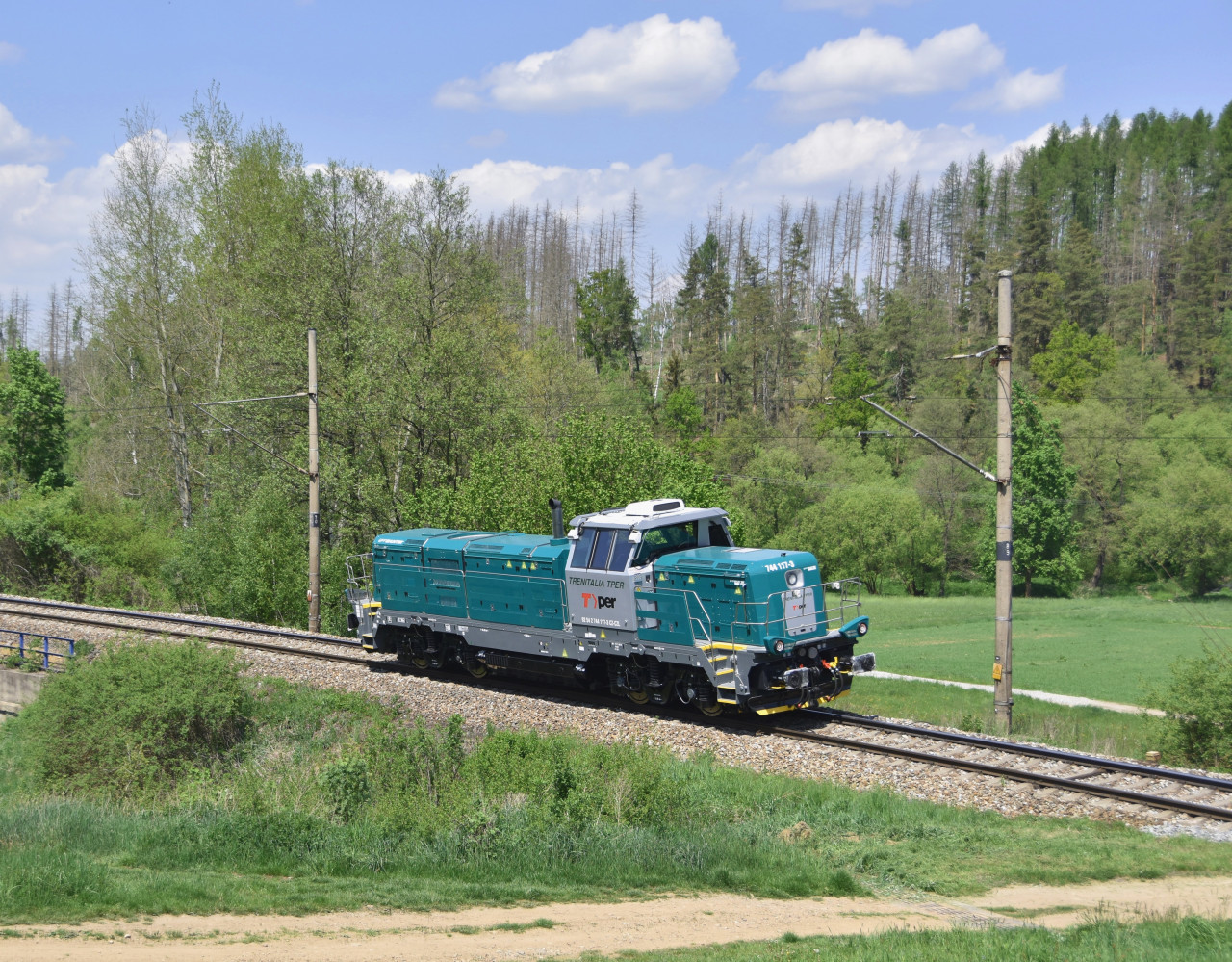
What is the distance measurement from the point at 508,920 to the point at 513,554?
1129 cm

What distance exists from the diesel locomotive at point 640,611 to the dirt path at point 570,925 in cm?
678

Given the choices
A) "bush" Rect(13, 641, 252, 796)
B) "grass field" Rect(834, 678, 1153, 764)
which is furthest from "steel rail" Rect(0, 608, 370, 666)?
"grass field" Rect(834, 678, 1153, 764)

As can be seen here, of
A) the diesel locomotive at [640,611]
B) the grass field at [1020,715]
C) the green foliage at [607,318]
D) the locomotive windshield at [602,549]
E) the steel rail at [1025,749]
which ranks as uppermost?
the green foliage at [607,318]

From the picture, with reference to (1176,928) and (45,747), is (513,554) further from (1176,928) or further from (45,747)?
(1176,928)

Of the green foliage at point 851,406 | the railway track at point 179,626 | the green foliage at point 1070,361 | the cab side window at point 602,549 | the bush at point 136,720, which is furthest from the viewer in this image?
the green foliage at point 1070,361

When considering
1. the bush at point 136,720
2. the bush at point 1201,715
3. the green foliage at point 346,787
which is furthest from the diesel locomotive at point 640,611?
the bush at point 1201,715

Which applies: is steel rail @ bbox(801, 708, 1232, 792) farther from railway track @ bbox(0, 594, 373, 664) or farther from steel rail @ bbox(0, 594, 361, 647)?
steel rail @ bbox(0, 594, 361, 647)

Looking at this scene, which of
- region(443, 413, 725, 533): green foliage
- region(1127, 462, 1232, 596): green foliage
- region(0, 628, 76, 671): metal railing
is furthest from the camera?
region(1127, 462, 1232, 596): green foliage

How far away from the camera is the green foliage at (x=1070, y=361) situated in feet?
287

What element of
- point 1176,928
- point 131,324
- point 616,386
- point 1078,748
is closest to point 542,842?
point 1176,928

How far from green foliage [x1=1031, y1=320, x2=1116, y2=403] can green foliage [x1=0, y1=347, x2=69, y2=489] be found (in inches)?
3163

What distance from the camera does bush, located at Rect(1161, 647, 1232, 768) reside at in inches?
699

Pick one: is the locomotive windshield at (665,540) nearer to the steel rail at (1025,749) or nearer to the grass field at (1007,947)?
the steel rail at (1025,749)

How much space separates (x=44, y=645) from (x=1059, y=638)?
4880cm
